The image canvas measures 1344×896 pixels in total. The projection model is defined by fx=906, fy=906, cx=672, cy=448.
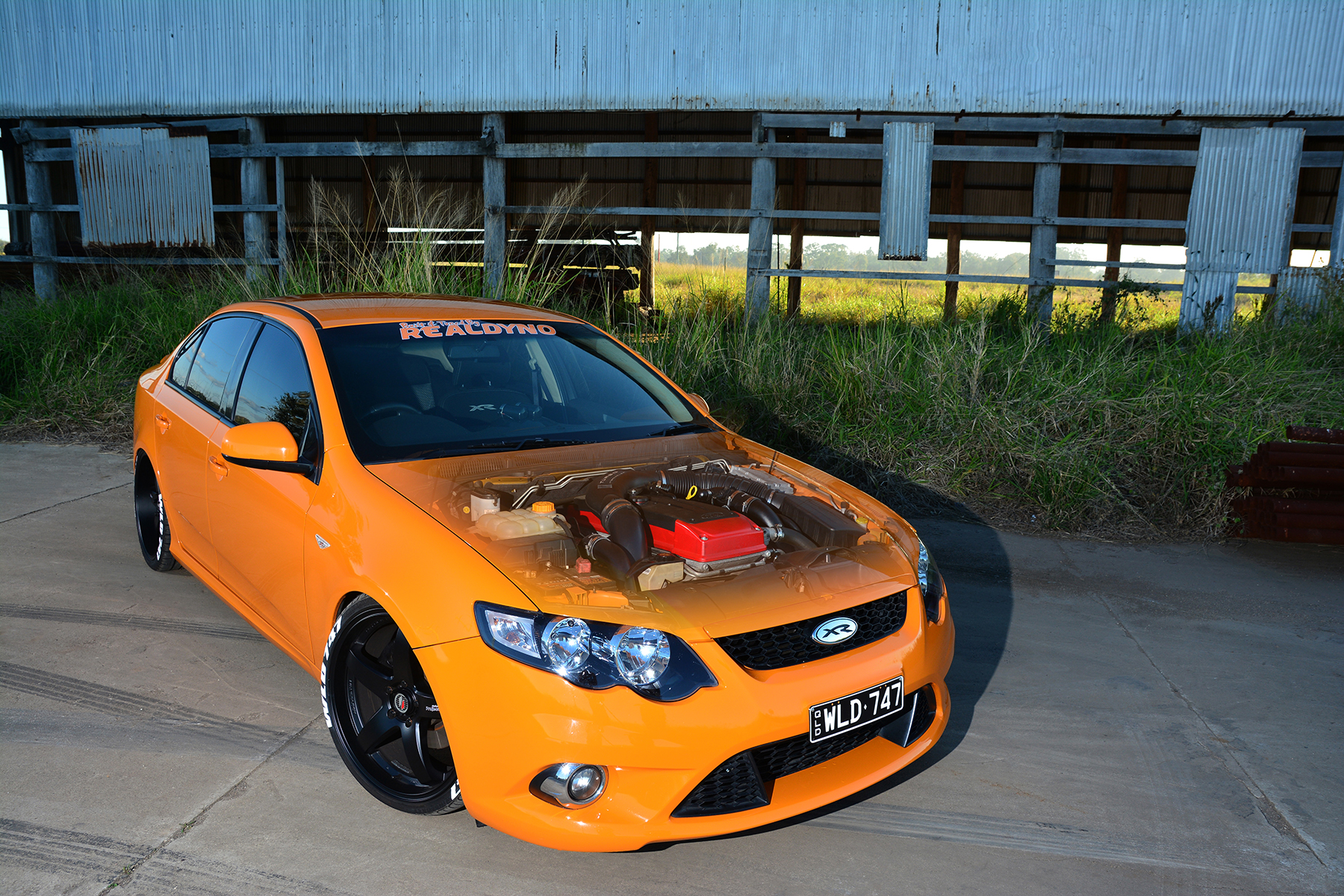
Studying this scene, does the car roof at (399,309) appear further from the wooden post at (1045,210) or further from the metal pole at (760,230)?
the wooden post at (1045,210)

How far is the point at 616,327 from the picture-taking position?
7.70m

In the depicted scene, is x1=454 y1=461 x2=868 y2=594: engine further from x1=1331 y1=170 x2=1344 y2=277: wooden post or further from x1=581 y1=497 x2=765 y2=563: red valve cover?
x1=1331 y1=170 x2=1344 y2=277: wooden post

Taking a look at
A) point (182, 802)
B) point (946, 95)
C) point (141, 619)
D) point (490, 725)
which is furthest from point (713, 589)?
point (946, 95)

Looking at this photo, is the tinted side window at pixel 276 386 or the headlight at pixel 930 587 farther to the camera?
the tinted side window at pixel 276 386

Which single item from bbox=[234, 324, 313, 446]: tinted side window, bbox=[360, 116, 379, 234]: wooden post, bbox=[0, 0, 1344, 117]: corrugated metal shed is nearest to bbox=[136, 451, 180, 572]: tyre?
bbox=[234, 324, 313, 446]: tinted side window

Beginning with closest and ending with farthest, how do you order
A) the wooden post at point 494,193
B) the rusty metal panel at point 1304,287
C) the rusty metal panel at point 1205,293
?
the rusty metal panel at point 1304,287
the rusty metal panel at point 1205,293
the wooden post at point 494,193

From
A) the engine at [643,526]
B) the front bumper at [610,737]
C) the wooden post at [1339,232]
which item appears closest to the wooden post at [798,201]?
the wooden post at [1339,232]

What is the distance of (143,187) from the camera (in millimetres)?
12484

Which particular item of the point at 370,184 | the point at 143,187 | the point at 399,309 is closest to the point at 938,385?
the point at 399,309

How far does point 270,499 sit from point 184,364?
5.12 feet

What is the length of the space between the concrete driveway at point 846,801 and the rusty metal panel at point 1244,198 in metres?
7.09

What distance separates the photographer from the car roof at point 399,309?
3521 millimetres

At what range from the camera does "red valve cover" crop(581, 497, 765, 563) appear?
2518 millimetres

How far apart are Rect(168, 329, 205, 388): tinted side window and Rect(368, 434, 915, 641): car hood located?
1.91 metres
